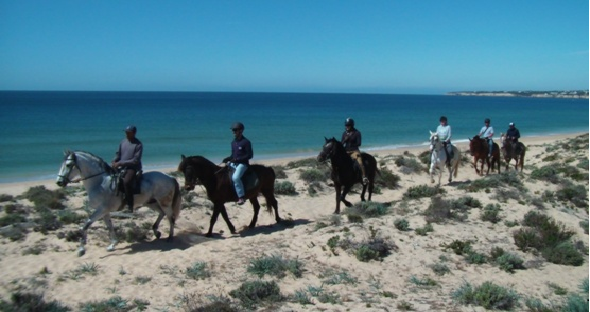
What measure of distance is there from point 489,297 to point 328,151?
20.6 feet

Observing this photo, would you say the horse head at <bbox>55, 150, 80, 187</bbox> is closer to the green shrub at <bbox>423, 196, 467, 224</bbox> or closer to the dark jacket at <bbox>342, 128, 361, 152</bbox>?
the dark jacket at <bbox>342, 128, 361, 152</bbox>

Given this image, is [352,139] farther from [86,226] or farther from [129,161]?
[86,226]

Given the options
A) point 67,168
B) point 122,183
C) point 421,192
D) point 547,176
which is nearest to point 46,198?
point 67,168

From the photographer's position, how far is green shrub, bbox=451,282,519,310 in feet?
21.9

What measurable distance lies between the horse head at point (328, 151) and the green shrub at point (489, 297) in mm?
5856

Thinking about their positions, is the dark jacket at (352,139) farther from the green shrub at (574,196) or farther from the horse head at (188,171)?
the green shrub at (574,196)

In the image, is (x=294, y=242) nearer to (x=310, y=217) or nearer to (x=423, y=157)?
(x=310, y=217)

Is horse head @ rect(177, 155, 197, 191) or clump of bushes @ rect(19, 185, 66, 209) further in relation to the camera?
clump of bushes @ rect(19, 185, 66, 209)

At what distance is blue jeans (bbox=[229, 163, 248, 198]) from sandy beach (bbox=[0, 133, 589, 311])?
3.58 feet

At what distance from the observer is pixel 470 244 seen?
976 centimetres

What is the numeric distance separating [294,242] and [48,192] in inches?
375

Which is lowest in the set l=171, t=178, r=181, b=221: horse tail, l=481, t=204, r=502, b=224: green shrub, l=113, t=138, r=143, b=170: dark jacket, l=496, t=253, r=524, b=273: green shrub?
l=496, t=253, r=524, b=273: green shrub

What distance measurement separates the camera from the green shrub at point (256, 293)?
6.93 metres

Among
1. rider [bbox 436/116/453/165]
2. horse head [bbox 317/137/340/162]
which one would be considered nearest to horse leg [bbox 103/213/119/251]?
horse head [bbox 317/137/340/162]
